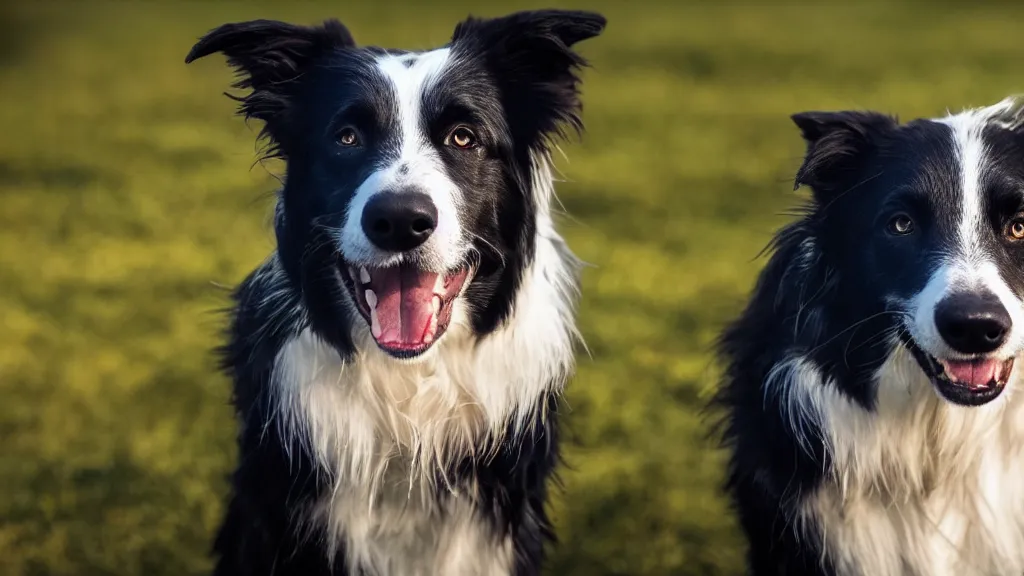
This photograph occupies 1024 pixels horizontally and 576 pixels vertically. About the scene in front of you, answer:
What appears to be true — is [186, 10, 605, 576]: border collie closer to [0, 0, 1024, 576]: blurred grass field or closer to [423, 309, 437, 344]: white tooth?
[423, 309, 437, 344]: white tooth

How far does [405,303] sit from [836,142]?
1547mm

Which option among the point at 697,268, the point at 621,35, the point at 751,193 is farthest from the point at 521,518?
the point at 621,35

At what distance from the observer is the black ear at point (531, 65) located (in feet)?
13.5

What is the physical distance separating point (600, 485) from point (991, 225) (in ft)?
9.41

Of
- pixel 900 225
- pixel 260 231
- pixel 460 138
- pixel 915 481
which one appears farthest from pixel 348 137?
pixel 260 231

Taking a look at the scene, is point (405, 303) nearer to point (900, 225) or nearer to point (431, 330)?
point (431, 330)

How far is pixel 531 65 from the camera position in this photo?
4.25 metres

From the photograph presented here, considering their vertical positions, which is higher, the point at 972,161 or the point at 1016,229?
the point at 972,161

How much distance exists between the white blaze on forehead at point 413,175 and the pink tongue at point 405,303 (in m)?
0.09

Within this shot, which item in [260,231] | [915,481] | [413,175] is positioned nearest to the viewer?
[413,175]

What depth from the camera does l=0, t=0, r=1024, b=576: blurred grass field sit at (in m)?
5.87

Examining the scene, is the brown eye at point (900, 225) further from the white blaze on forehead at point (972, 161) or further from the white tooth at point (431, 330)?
the white tooth at point (431, 330)

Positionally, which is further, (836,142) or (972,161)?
(836,142)

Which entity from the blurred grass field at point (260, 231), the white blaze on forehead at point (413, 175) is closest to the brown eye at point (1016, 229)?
the blurred grass field at point (260, 231)
